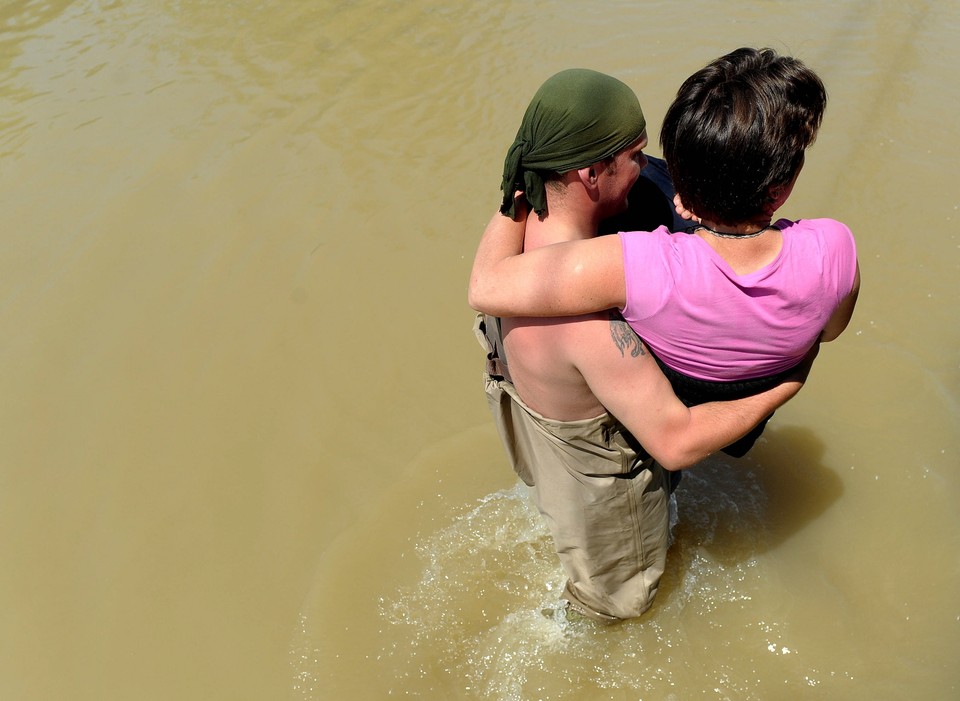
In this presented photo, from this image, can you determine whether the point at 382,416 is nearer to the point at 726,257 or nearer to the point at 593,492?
the point at 593,492

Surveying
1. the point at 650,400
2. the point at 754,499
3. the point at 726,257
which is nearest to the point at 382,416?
the point at 754,499

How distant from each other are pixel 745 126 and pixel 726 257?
29 cm

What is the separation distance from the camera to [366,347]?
4.11m

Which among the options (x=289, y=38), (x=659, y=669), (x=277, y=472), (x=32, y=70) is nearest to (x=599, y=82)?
(x=659, y=669)

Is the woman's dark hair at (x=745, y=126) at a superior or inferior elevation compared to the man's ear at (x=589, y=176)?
superior

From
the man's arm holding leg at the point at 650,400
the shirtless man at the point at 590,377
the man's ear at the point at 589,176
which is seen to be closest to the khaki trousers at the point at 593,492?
the shirtless man at the point at 590,377

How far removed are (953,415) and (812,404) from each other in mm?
569

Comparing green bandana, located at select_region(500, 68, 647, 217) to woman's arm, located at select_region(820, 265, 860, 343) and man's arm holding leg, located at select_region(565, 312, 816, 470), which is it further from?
woman's arm, located at select_region(820, 265, 860, 343)

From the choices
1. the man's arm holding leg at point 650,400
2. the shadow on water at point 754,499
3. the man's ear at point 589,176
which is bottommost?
the shadow on water at point 754,499

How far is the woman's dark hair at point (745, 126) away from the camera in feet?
5.45

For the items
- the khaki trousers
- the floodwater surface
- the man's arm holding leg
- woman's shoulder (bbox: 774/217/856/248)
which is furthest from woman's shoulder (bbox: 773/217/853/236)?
the floodwater surface

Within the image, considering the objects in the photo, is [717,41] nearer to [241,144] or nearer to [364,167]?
[364,167]

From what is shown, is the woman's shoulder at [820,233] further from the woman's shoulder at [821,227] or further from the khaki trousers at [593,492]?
the khaki trousers at [593,492]

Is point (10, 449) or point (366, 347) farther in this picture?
point (366, 347)
